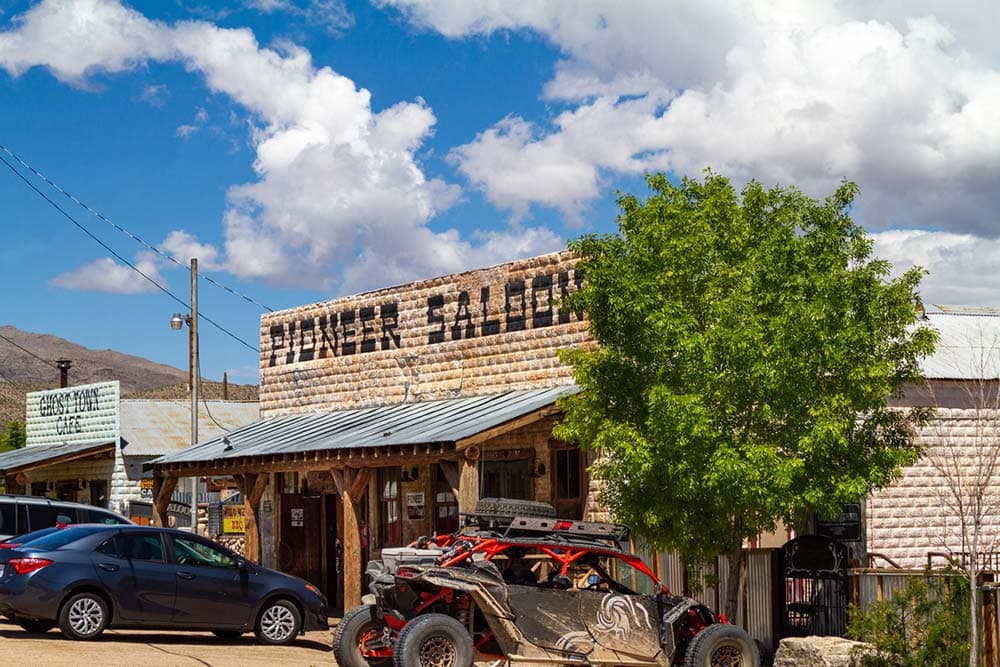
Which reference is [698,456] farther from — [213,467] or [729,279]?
[213,467]

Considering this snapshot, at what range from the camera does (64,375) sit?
174 ft

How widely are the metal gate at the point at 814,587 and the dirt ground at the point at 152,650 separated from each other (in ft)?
19.3

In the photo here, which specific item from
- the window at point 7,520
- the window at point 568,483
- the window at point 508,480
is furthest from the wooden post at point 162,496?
the window at point 568,483

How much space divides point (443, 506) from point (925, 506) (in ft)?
26.6

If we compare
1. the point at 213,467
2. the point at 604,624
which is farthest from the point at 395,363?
the point at 604,624

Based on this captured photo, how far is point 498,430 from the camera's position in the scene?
19797 mm

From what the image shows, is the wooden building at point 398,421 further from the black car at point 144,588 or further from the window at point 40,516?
the window at point 40,516

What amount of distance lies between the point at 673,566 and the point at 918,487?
14.4ft

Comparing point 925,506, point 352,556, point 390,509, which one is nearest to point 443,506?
point 390,509

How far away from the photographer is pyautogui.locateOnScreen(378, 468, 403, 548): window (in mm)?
26625

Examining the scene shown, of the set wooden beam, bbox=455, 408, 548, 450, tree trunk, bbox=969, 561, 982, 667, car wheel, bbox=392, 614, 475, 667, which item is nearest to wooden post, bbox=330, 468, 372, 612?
wooden beam, bbox=455, 408, 548, 450

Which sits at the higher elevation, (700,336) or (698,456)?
(700,336)

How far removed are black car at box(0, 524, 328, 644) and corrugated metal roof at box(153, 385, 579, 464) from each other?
9.12ft

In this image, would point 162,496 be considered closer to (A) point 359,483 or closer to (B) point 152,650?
(A) point 359,483
